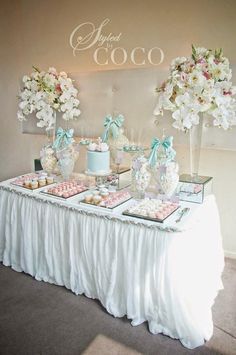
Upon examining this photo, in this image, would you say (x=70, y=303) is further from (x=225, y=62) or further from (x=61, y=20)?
(x=61, y=20)

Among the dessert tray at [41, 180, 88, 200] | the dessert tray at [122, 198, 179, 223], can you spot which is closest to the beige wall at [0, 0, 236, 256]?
the dessert tray at [122, 198, 179, 223]

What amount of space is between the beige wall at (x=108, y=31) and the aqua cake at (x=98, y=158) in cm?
77

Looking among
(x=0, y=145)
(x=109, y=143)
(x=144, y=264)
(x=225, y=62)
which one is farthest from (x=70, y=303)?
(x=0, y=145)

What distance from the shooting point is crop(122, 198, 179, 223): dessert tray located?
167 centimetres

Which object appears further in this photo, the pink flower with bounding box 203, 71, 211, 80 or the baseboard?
the baseboard

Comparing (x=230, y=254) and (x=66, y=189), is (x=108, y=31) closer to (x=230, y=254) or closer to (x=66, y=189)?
(x=66, y=189)

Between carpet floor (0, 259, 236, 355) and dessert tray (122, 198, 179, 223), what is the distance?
677 mm

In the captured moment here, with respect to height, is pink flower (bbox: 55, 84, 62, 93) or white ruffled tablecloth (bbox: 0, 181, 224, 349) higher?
pink flower (bbox: 55, 84, 62, 93)

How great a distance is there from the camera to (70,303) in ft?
6.49

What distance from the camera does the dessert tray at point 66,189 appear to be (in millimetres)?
2041

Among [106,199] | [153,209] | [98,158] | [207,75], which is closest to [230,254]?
[153,209]

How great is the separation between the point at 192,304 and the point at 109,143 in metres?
1.22

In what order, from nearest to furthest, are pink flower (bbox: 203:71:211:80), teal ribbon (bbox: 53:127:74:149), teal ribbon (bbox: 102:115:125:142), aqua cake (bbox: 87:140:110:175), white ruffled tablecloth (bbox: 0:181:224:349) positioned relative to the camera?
white ruffled tablecloth (bbox: 0:181:224:349)
pink flower (bbox: 203:71:211:80)
aqua cake (bbox: 87:140:110:175)
teal ribbon (bbox: 102:115:125:142)
teal ribbon (bbox: 53:127:74:149)

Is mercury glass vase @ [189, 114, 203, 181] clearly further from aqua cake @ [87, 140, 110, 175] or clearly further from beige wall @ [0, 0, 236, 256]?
aqua cake @ [87, 140, 110, 175]
